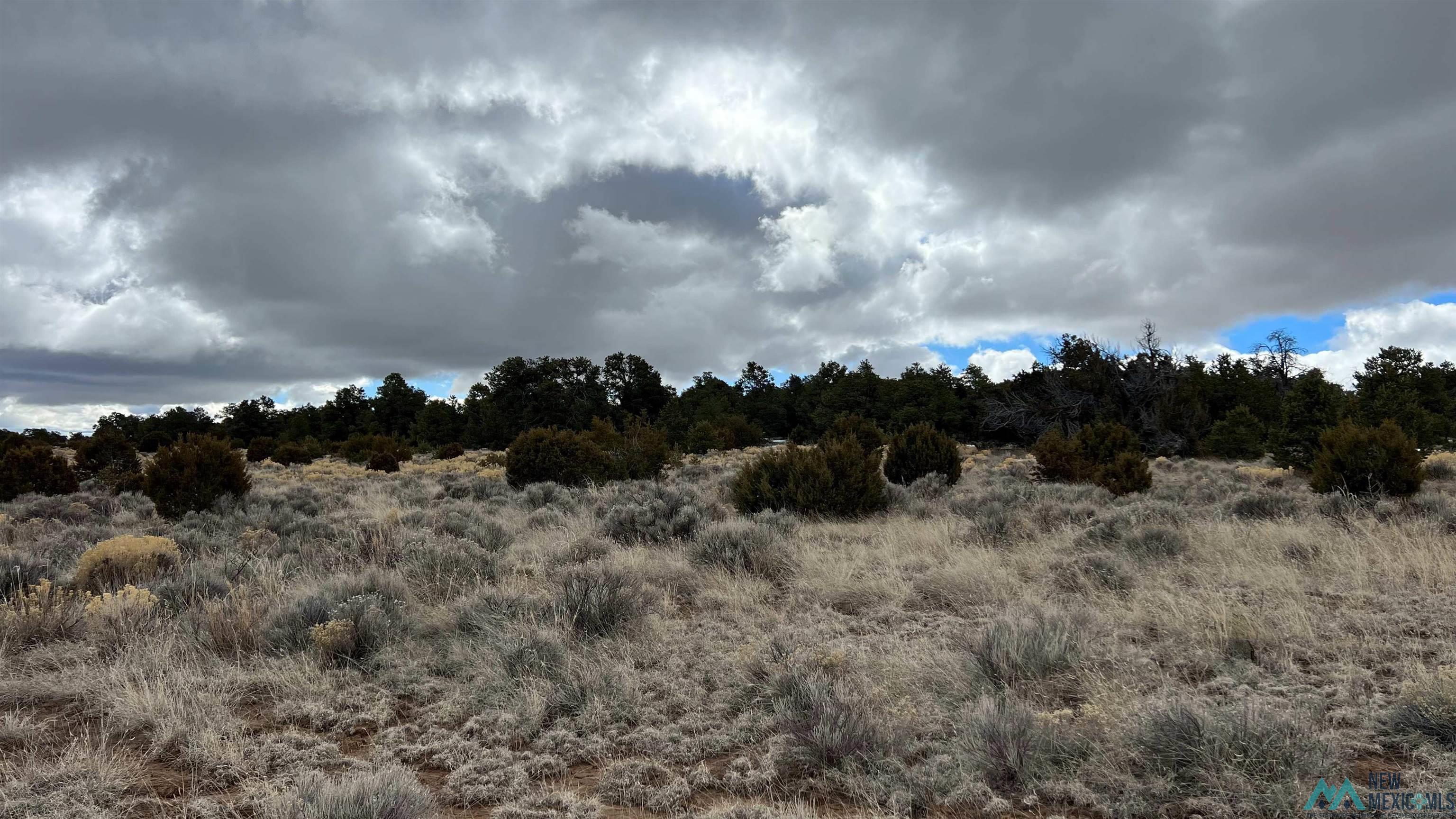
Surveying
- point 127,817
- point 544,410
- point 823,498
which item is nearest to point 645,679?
point 127,817

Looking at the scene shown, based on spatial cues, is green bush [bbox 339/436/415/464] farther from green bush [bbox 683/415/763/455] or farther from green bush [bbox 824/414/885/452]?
green bush [bbox 824/414/885/452]

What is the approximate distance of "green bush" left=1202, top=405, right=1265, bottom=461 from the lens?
25.7 m

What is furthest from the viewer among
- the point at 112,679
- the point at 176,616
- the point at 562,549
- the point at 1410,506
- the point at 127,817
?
the point at 1410,506

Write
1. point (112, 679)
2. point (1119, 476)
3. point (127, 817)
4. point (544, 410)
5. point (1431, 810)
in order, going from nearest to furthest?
1. point (1431, 810)
2. point (127, 817)
3. point (112, 679)
4. point (1119, 476)
5. point (544, 410)


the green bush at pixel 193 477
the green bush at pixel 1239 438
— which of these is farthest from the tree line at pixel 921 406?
the green bush at pixel 193 477

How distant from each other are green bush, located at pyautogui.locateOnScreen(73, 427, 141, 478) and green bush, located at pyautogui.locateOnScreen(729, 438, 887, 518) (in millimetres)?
19075

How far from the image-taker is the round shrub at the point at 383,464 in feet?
85.4

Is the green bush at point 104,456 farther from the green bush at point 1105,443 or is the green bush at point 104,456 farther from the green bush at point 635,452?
the green bush at point 1105,443

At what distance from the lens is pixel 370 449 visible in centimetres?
3108

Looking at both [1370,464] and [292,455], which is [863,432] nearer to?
[1370,464]

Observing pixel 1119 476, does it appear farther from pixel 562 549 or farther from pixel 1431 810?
pixel 1431 810

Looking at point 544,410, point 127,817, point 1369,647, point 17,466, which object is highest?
point 544,410

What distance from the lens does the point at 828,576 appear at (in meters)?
6.57

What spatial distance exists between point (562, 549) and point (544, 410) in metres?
48.2
